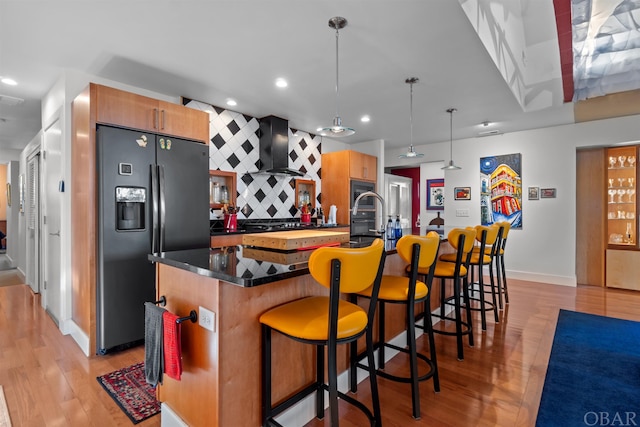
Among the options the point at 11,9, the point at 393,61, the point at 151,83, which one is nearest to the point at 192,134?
the point at 151,83

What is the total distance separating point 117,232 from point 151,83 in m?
1.69

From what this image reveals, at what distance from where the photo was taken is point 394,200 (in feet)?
21.9

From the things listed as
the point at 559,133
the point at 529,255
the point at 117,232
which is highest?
the point at 559,133

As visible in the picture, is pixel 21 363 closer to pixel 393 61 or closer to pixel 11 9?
pixel 11 9

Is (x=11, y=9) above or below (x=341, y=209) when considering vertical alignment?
above

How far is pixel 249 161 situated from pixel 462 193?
4.02 metres

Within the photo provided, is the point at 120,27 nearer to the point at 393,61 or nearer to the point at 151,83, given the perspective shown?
the point at 151,83

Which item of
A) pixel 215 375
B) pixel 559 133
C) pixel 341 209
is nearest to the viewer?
pixel 215 375

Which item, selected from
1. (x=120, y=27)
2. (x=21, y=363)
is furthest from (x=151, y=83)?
(x=21, y=363)

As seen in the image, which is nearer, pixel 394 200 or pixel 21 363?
pixel 21 363

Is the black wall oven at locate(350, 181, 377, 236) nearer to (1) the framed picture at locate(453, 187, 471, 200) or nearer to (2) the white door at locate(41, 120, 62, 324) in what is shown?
(1) the framed picture at locate(453, 187, 471, 200)

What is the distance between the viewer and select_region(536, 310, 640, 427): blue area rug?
178cm

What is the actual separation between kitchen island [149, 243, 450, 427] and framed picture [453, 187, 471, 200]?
16.5ft

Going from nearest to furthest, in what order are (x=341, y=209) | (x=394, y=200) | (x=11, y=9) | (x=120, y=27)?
(x=11, y=9), (x=120, y=27), (x=341, y=209), (x=394, y=200)
